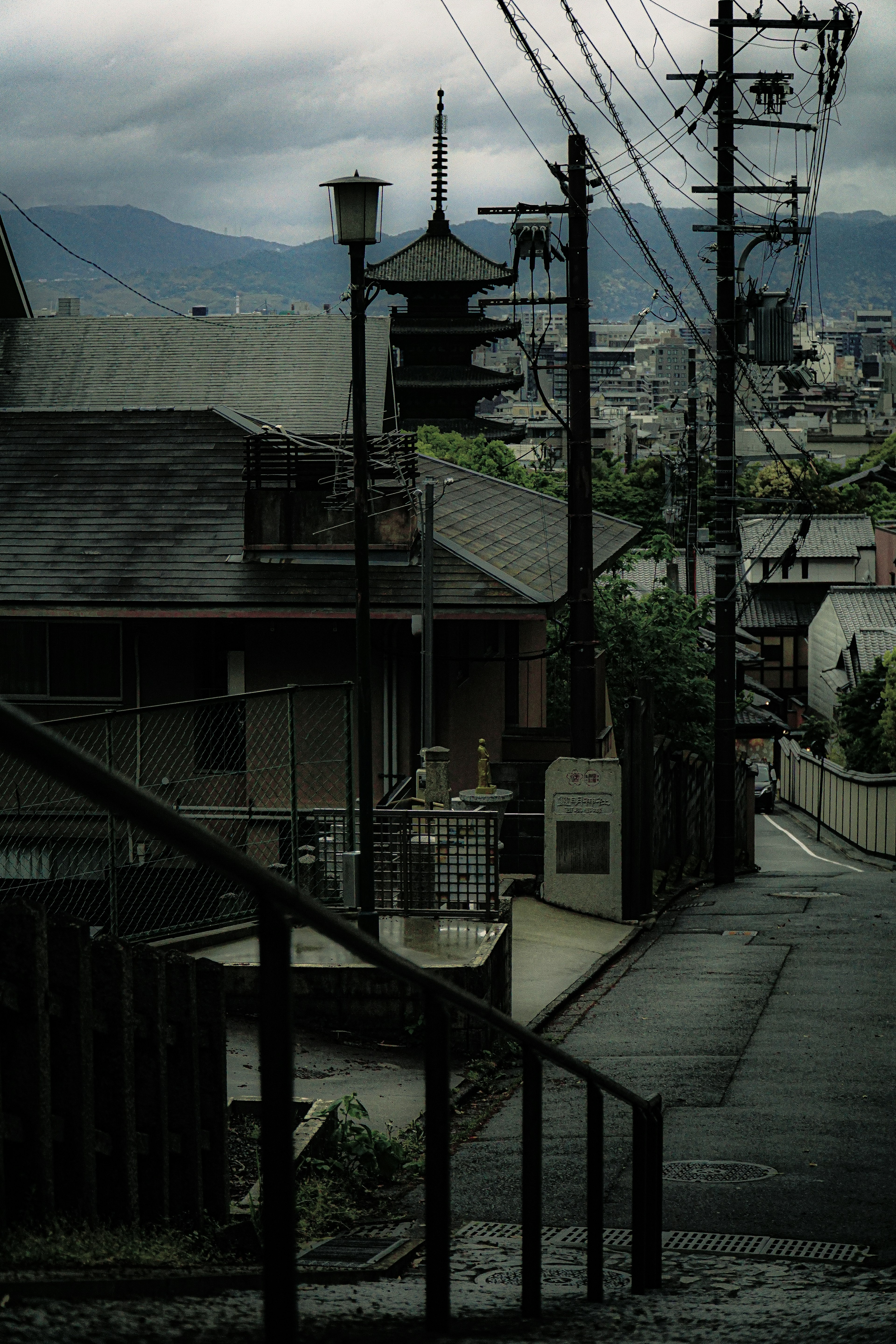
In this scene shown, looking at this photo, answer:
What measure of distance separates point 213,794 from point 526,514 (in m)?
9.25

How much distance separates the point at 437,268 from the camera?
6956 centimetres

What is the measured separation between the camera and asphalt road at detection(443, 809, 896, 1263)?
25.6ft

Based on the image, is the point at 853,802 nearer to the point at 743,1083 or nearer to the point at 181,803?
the point at 181,803

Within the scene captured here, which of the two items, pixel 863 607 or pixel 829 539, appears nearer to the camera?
pixel 863 607

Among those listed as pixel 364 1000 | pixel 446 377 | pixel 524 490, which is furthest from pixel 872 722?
pixel 364 1000

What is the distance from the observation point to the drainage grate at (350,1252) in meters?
5.94

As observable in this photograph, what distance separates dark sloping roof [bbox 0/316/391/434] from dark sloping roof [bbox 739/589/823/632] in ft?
181

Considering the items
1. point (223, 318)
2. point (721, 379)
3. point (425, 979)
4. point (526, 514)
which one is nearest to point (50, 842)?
point (425, 979)

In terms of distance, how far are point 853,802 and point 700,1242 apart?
128 feet

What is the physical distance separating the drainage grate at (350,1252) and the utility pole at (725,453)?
63.2 ft

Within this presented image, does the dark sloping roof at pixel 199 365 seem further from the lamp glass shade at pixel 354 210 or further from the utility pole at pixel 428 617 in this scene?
the lamp glass shade at pixel 354 210

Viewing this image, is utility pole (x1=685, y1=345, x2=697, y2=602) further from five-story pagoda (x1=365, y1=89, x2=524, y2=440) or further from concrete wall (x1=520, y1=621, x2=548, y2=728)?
five-story pagoda (x1=365, y1=89, x2=524, y2=440)

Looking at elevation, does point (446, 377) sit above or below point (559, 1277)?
above

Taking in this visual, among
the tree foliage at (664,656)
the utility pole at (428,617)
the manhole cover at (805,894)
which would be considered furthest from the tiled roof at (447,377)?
the utility pole at (428,617)
